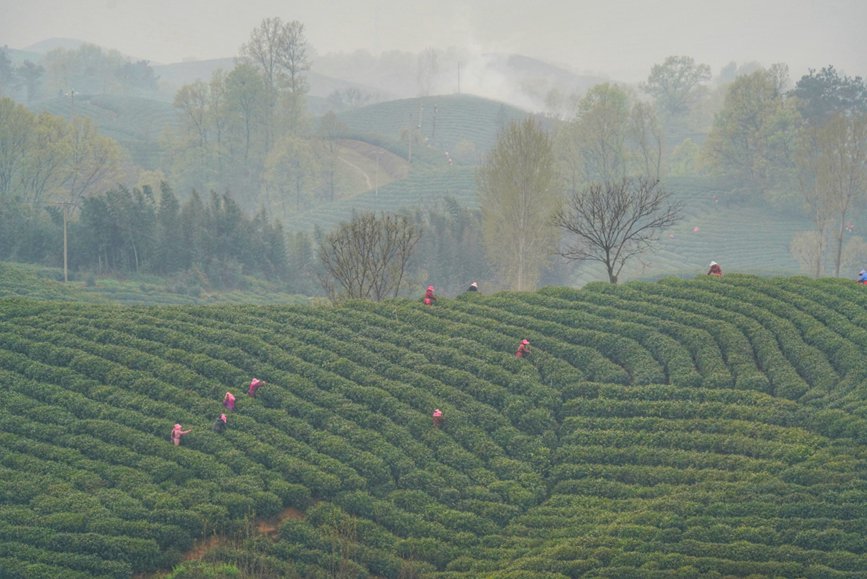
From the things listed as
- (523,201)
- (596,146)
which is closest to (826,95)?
(596,146)

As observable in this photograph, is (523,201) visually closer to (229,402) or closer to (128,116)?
(229,402)

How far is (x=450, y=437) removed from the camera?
30.5 meters

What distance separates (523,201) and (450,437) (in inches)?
1208

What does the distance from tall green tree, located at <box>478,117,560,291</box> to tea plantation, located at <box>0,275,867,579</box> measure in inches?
848

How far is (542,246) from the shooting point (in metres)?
62.9

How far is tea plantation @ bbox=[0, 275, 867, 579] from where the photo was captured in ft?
83.0

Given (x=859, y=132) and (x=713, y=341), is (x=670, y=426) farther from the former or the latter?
(x=859, y=132)

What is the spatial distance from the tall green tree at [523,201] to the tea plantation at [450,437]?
848 inches

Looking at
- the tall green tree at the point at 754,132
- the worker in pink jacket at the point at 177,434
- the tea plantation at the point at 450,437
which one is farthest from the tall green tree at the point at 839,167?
the worker in pink jacket at the point at 177,434

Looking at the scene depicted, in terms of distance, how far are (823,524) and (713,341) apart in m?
9.78

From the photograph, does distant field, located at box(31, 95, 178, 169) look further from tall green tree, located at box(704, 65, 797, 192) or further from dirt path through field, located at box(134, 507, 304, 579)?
dirt path through field, located at box(134, 507, 304, 579)

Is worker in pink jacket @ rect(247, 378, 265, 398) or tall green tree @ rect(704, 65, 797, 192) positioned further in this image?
tall green tree @ rect(704, 65, 797, 192)

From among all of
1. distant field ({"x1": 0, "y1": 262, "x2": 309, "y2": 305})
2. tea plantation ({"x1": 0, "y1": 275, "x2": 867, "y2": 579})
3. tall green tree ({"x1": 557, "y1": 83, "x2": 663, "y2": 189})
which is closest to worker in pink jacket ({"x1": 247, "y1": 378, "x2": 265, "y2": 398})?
tea plantation ({"x1": 0, "y1": 275, "x2": 867, "y2": 579})

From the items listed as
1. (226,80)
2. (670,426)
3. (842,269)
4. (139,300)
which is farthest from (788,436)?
(226,80)
